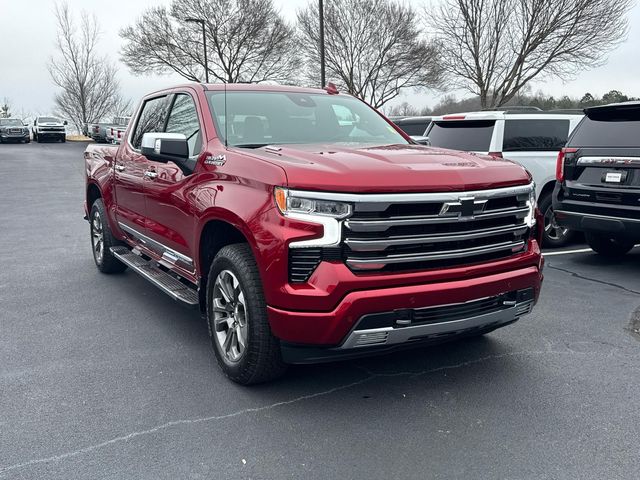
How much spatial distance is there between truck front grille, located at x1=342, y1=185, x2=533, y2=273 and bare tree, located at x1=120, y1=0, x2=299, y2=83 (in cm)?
3579

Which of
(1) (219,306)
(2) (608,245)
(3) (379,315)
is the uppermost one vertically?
(3) (379,315)

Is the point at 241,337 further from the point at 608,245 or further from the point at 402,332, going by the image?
the point at 608,245

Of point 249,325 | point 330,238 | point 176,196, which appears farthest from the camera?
point 176,196

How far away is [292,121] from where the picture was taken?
457cm

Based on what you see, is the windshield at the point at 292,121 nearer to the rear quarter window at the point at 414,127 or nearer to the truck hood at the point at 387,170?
the truck hood at the point at 387,170

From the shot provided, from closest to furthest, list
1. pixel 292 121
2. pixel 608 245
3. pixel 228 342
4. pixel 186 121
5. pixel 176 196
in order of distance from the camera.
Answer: pixel 228 342 < pixel 176 196 < pixel 292 121 < pixel 186 121 < pixel 608 245

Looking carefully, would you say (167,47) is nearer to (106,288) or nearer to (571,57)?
(571,57)

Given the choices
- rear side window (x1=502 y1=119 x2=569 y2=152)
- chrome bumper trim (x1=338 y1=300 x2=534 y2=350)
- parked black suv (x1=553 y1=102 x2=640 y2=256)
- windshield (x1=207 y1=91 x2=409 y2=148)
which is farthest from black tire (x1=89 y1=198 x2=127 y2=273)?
rear side window (x1=502 y1=119 x2=569 y2=152)

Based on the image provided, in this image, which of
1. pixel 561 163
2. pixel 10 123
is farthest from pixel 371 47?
pixel 561 163

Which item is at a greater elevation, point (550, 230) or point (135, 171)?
point (135, 171)

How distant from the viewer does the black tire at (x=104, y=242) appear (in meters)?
6.39

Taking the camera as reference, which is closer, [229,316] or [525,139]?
[229,316]

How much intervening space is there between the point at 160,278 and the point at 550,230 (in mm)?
5552

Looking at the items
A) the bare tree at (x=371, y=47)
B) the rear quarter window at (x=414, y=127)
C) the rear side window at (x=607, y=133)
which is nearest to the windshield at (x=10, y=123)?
the bare tree at (x=371, y=47)
